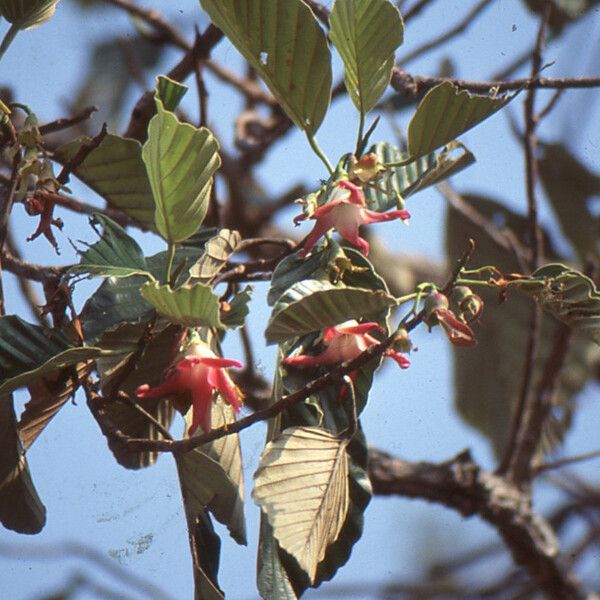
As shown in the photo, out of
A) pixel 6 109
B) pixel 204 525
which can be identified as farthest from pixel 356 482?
pixel 6 109

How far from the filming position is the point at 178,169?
2.31 ft

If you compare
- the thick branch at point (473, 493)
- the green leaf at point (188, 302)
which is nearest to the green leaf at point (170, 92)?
the green leaf at point (188, 302)

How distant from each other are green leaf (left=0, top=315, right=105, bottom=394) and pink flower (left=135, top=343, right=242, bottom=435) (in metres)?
0.06

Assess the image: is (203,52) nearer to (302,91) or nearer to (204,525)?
(302,91)

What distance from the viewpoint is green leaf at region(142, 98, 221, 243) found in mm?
684

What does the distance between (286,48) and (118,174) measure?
25cm

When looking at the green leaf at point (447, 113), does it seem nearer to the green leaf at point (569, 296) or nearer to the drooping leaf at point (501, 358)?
the green leaf at point (569, 296)

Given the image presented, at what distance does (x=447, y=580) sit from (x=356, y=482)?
1.59 m

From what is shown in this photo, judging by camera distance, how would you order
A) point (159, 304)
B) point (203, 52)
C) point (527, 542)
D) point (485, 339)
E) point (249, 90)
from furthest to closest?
1. point (485, 339)
2. point (249, 90)
3. point (527, 542)
4. point (203, 52)
5. point (159, 304)

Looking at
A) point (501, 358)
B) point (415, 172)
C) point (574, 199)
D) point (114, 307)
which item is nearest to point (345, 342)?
point (114, 307)

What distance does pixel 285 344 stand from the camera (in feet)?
2.66

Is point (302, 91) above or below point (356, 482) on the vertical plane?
above

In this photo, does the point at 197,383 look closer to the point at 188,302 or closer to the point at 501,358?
the point at 188,302

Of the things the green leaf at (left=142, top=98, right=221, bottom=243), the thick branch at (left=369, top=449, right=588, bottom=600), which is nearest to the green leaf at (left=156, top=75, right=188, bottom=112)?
the green leaf at (left=142, top=98, right=221, bottom=243)
